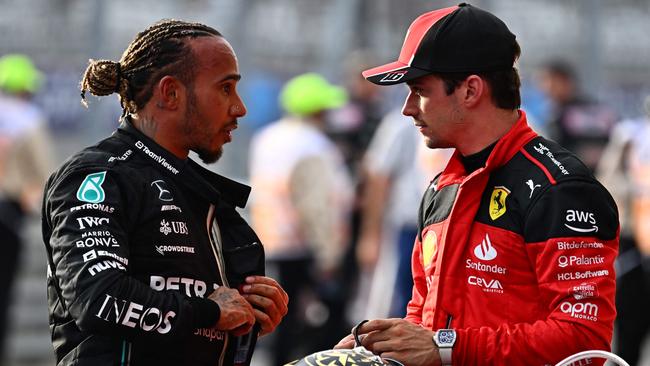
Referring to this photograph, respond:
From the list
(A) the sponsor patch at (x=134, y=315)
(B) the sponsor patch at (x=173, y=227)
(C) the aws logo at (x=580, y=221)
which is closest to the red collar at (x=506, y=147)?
(C) the aws logo at (x=580, y=221)

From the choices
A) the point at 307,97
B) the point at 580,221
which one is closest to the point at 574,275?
the point at 580,221

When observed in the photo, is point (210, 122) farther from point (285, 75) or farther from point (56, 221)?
point (285, 75)

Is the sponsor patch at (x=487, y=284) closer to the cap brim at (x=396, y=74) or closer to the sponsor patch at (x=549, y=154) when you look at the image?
the sponsor patch at (x=549, y=154)

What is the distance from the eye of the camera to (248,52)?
467 inches

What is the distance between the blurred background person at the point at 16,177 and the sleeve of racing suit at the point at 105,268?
684cm

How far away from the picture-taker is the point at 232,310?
152 inches

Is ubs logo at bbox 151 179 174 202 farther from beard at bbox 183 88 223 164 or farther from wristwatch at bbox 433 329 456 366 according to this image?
wristwatch at bbox 433 329 456 366

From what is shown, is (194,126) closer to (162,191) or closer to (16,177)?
(162,191)

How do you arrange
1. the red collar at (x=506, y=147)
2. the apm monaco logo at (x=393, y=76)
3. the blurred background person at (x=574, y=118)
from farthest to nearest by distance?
the blurred background person at (x=574, y=118) < the apm monaco logo at (x=393, y=76) < the red collar at (x=506, y=147)

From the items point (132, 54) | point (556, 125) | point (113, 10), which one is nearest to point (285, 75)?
point (113, 10)

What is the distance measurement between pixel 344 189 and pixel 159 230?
7.57 metres

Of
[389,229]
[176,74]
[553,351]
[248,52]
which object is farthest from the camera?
[248,52]

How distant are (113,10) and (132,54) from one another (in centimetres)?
808

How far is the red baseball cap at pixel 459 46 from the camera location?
3.99 metres
